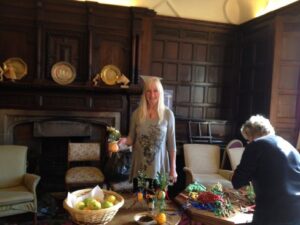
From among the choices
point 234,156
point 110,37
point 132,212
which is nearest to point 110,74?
point 110,37

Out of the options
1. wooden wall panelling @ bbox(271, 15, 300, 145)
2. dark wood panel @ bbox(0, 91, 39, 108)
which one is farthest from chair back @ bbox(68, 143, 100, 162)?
wooden wall panelling @ bbox(271, 15, 300, 145)

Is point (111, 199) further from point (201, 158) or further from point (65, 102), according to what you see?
point (65, 102)

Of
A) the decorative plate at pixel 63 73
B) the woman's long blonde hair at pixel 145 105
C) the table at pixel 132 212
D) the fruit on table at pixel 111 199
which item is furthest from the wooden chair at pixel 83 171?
the fruit on table at pixel 111 199

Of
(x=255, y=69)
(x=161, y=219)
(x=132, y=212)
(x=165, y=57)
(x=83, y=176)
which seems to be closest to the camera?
(x=161, y=219)

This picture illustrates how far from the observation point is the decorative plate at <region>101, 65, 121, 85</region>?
452 cm

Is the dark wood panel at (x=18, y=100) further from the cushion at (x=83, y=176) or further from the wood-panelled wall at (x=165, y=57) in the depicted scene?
the cushion at (x=83, y=176)

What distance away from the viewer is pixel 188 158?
4004mm

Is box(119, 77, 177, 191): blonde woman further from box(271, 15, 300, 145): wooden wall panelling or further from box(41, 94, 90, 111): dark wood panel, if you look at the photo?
box(271, 15, 300, 145): wooden wall panelling

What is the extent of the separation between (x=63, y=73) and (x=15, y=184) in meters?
1.82

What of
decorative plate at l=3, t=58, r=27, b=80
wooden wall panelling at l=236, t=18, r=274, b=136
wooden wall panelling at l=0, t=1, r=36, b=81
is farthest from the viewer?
wooden wall panelling at l=236, t=18, r=274, b=136

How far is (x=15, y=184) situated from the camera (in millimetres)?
3225

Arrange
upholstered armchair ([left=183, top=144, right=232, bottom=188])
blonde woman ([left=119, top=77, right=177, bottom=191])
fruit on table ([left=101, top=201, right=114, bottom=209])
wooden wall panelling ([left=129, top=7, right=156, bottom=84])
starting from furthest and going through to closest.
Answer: wooden wall panelling ([left=129, top=7, right=156, bottom=84]), upholstered armchair ([left=183, top=144, right=232, bottom=188]), blonde woman ([left=119, top=77, right=177, bottom=191]), fruit on table ([left=101, top=201, right=114, bottom=209])

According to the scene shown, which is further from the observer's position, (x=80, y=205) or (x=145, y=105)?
(x=145, y=105)

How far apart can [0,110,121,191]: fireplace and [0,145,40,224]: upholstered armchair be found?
3.00 ft
